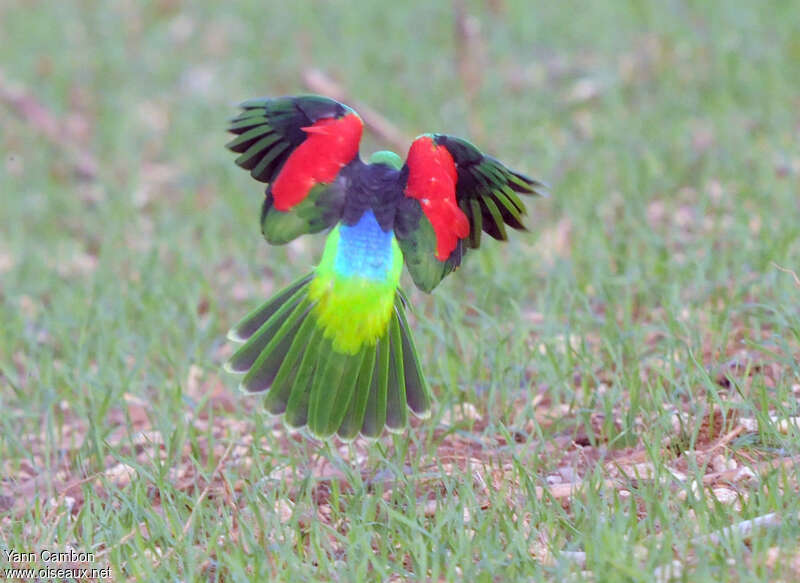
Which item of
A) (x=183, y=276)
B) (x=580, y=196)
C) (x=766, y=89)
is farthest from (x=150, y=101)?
(x=766, y=89)

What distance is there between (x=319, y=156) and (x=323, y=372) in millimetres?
546

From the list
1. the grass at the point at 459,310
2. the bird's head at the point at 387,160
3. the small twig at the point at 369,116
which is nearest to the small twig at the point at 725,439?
the grass at the point at 459,310

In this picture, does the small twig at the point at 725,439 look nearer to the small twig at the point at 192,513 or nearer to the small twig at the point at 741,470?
the small twig at the point at 741,470

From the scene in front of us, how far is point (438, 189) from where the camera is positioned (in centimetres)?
267

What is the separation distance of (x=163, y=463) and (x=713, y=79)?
4066mm

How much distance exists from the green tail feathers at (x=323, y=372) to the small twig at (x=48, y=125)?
361 centimetres

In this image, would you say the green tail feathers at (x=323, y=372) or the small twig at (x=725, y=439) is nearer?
the green tail feathers at (x=323, y=372)

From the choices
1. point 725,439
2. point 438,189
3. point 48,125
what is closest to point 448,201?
point 438,189

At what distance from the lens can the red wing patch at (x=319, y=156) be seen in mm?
2701

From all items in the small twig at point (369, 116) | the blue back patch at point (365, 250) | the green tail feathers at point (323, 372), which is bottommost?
the green tail feathers at point (323, 372)

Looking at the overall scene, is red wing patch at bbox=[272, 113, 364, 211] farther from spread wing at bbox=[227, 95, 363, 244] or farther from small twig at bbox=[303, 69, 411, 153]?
small twig at bbox=[303, 69, 411, 153]

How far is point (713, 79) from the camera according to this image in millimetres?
5996

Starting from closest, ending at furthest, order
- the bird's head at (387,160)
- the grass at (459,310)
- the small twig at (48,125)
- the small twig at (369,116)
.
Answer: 1. the grass at (459,310)
2. the bird's head at (387,160)
3. the small twig at (369,116)
4. the small twig at (48,125)

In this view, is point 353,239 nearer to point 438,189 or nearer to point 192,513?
point 438,189
